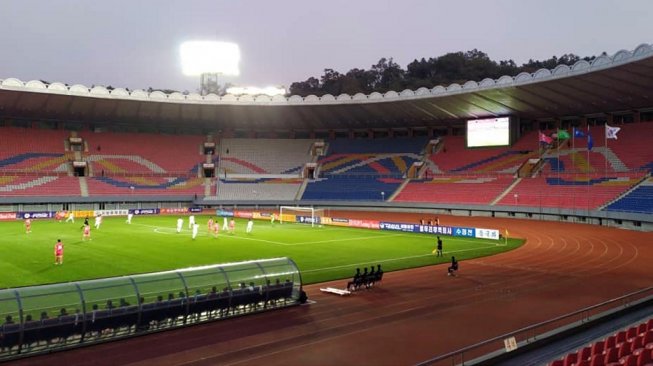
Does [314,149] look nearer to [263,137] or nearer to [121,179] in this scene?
[263,137]

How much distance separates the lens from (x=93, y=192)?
65062mm

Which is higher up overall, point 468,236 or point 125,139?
point 125,139

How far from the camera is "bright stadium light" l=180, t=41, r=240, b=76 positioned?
73812mm

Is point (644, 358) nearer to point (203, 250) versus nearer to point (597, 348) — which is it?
point (597, 348)

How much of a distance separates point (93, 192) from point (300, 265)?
46.3m

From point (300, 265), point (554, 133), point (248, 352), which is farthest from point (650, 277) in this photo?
point (554, 133)

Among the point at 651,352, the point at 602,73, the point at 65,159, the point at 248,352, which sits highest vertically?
the point at 602,73

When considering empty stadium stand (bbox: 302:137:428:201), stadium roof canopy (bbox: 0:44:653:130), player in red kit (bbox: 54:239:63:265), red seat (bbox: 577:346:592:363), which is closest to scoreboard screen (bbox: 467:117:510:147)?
stadium roof canopy (bbox: 0:44:653:130)

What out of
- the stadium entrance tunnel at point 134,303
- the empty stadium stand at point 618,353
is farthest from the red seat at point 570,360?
the stadium entrance tunnel at point 134,303

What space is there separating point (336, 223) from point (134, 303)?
36.4 metres

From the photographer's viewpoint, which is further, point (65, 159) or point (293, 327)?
point (65, 159)

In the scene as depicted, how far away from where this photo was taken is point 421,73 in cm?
11794

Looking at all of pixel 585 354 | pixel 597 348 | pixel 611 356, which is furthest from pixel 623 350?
pixel 585 354

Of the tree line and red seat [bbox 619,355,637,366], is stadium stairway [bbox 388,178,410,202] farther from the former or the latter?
red seat [bbox 619,355,637,366]
